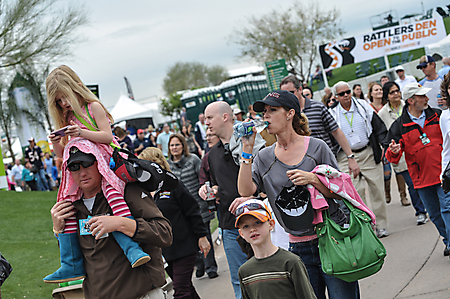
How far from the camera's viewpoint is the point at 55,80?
3.42 m

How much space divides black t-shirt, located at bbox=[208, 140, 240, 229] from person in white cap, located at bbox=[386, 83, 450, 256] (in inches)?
96.4

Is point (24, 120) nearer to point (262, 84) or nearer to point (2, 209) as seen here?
point (2, 209)

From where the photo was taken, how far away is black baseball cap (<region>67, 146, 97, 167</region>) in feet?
10.5

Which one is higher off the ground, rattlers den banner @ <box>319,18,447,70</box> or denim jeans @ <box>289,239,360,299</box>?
rattlers den banner @ <box>319,18,447,70</box>

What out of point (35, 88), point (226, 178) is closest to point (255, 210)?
point (226, 178)

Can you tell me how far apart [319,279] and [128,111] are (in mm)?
34359

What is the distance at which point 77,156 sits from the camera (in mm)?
3225

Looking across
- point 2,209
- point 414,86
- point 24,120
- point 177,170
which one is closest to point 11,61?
point 24,120

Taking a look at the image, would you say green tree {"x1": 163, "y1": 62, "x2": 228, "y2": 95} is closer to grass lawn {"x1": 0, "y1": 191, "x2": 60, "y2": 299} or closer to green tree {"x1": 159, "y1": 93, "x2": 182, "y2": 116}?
green tree {"x1": 159, "y1": 93, "x2": 182, "y2": 116}

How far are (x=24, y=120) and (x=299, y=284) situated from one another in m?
20.9

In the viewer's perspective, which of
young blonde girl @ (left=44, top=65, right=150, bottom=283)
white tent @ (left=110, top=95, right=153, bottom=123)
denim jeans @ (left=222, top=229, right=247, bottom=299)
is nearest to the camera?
young blonde girl @ (left=44, top=65, right=150, bottom=283)

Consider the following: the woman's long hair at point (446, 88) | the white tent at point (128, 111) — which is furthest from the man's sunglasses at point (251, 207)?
the white tent at point (128, 111)

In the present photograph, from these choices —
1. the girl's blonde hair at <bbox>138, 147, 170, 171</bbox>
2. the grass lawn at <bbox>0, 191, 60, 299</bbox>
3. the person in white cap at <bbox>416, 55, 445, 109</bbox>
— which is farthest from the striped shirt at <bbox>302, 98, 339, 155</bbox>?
the grass lawn at <bbox>0, 191, 60, 299</bbox>

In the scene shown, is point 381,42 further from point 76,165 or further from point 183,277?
point 76,165
